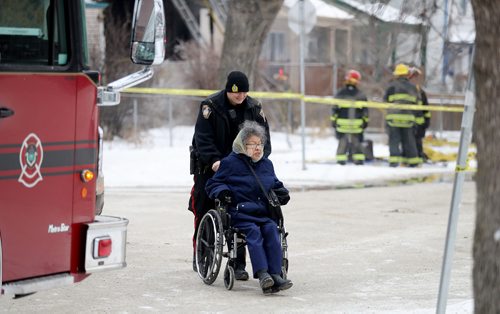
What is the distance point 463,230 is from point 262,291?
4.82 meters

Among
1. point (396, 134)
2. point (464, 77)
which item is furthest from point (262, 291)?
point (464, 77)

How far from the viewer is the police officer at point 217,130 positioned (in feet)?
32.8

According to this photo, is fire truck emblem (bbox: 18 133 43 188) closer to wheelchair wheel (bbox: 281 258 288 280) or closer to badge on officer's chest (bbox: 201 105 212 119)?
wheelchair wheel (bbox: 281 258 288 280)

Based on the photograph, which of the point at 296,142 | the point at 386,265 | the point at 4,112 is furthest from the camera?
the point at 296,142

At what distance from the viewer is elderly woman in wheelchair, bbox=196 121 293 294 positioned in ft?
30.5

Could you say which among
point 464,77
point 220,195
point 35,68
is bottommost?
point 220,195

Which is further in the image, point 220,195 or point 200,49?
point 200,49

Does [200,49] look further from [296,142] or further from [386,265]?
[386,265]

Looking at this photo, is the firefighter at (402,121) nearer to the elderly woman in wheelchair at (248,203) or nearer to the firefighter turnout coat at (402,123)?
the firefighter turnout coat at (402,123)

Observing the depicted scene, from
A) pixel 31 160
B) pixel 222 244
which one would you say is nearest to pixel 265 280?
pixel 222 244

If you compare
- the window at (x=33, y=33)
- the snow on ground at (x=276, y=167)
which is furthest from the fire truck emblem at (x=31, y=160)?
the snow on ground at (x=276, y=167)

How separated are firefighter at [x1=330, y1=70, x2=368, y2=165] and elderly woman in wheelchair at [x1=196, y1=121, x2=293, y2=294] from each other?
1357cm

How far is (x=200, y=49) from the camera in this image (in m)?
31.5

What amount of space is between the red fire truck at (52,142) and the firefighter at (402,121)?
649 inches
